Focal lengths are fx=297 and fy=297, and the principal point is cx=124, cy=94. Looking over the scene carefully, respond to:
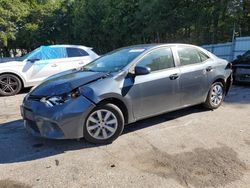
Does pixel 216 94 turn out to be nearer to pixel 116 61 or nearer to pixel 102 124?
pixel 116 61

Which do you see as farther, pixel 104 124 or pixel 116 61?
pixel 116 61

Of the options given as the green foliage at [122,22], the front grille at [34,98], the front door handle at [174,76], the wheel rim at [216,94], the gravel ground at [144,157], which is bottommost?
the gravel ground at [144,157]

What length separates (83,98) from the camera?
14.0 feet

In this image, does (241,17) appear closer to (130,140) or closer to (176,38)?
(176,38)

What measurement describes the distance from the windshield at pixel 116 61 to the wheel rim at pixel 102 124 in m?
0.79

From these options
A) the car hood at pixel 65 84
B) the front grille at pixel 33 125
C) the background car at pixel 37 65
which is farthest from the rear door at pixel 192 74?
the background car at pixel 37 65

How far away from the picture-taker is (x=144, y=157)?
160 inches

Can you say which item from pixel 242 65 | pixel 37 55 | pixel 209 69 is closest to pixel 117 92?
pixel 209 69

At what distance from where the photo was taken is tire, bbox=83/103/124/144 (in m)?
4.38

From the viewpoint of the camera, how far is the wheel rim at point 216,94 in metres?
6.17

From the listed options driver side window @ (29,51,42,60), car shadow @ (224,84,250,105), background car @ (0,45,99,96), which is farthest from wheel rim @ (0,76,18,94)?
car shadow @ (224,84,250,105)

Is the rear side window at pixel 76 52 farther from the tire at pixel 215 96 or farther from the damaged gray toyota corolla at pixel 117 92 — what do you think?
the tire at pixel 215 96

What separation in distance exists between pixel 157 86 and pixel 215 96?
186cm

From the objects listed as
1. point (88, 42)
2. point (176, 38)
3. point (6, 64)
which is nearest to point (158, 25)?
point (176, 38)
